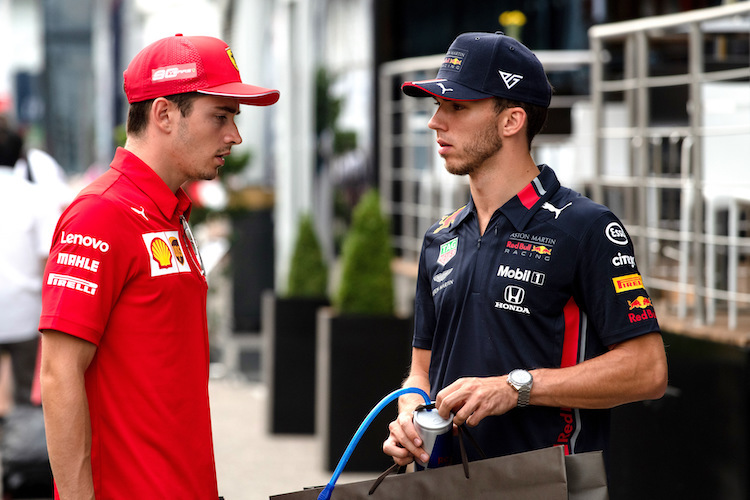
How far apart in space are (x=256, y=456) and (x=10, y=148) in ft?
8.66

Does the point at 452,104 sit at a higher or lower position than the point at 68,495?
higher

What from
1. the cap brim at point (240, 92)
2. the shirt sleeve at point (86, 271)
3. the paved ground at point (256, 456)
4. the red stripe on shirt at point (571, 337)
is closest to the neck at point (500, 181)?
the red stripe on shirt at point (571, 337)

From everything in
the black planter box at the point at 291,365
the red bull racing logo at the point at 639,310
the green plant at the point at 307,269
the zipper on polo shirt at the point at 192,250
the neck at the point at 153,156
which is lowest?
the black planter box at the point at 291,365

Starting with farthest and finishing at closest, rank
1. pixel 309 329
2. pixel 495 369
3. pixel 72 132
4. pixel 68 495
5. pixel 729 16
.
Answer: pixel 72 132 → pixel 309 329 → pixel 729 16 → pixel 495 369 → pixel 68 495

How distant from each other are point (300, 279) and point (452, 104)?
5.56 meters

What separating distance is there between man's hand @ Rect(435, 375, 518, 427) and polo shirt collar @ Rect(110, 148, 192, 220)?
80 cm

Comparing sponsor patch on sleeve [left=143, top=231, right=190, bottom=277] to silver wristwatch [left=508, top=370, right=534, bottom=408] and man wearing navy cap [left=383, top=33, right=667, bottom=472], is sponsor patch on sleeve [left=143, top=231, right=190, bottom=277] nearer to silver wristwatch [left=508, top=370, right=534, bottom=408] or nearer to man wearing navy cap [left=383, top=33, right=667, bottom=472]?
man wearing navy cap [left=383, top=33, right=667, bottom=472]

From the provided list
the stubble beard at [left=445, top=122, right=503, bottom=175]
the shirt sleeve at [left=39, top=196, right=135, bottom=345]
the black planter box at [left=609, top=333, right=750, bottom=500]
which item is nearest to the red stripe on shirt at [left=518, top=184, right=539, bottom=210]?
the stubble beard at [left=445, top=122, right=503, bottom=175]

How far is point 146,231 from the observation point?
7.73ft

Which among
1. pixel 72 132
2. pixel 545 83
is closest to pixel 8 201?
pixel 545 83

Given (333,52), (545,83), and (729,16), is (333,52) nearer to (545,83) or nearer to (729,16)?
(729,16)

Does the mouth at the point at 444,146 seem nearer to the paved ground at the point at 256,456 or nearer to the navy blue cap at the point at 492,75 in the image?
the navy blue cap at the point at 492,75

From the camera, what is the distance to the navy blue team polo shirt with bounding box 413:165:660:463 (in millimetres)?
2381

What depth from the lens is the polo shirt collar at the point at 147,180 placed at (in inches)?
96.3
